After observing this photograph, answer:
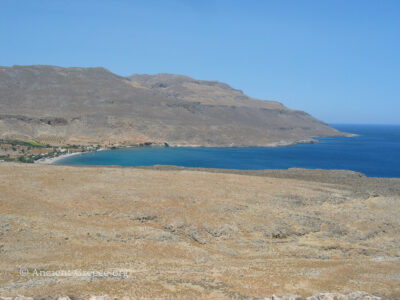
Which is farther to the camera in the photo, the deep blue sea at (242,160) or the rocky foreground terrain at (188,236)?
the deep blue sea at (242,160)

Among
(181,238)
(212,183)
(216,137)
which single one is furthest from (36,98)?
(181,238)

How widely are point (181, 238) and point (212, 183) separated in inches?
659

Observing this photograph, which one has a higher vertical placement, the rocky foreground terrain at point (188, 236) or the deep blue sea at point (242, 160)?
the deep blue sea at point (242, 160)

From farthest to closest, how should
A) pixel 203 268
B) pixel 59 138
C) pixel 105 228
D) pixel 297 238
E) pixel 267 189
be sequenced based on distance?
pixel 59 138 → pixel 267 189 → pixel 297 238 → pixel 105 228 → pixel 203 268

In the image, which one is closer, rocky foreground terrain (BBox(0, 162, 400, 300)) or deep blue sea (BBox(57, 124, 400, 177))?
rocky foreground terrain (BBox(0, 162, 400, 300))

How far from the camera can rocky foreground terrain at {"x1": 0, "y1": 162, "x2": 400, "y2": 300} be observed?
22375 mm

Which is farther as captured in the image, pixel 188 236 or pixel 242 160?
pixel 242 160

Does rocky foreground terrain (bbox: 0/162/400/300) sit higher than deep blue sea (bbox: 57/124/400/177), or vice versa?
deep blue sea (bbox: 57/124/400/177)

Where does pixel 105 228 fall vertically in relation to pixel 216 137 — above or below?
below

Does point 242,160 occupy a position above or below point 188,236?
above

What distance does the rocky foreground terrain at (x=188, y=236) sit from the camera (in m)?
22.4

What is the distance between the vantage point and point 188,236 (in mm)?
35406

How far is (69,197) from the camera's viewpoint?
129 ft

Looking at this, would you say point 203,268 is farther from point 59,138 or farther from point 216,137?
point 216,137
